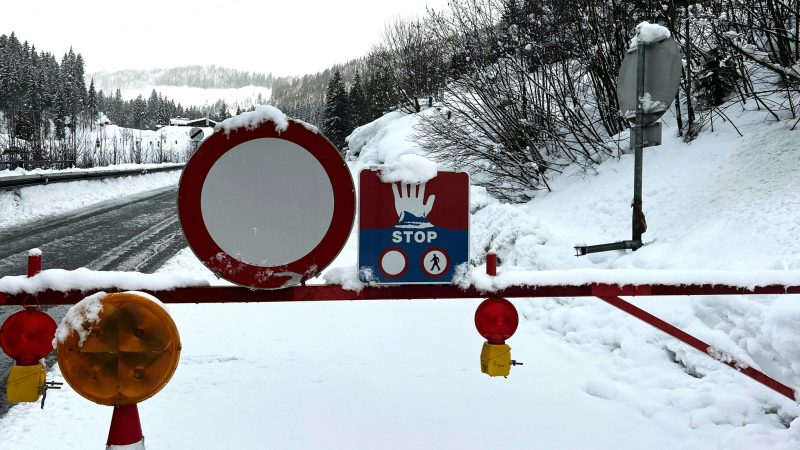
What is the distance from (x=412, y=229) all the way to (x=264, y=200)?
20.9 inches

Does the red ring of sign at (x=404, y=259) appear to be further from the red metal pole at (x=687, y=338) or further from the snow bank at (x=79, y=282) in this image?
the red metal pole at (x=687, y=338)

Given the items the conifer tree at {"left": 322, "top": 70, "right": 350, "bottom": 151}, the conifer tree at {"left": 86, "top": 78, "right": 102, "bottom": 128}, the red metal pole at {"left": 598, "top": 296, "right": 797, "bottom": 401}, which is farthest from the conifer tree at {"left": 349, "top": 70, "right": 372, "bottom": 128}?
the conifer tree at {"left": 86, "top": 78, "right": 102, "bottom": 128}

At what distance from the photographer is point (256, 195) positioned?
1.66m

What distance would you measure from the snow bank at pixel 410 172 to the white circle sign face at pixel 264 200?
24cm

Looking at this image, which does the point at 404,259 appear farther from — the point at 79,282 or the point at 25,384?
the point at 25,384

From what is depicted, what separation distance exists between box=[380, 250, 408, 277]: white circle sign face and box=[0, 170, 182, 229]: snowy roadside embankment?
41.5 feet

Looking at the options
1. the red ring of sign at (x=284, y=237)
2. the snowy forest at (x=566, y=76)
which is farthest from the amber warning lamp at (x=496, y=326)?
the snowy forest at (x=566, y=76)

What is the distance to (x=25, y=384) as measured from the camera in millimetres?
1570

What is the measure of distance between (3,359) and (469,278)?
4019mm

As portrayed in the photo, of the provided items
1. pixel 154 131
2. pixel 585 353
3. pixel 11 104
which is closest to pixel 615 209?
pixel 585 353

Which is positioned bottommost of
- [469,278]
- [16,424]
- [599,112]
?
[16,424]

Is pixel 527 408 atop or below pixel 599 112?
below

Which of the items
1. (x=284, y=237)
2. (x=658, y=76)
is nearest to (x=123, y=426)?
(x=284, y=237)

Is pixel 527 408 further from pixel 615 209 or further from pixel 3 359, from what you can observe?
pixel 615 209
